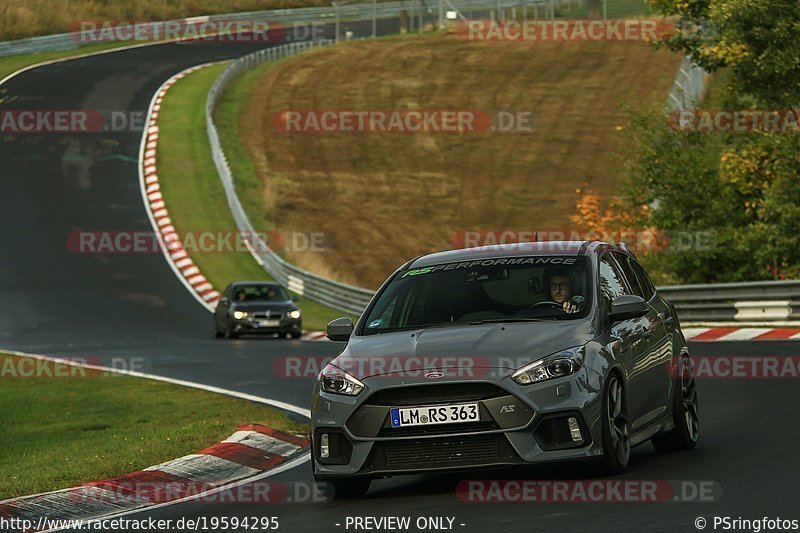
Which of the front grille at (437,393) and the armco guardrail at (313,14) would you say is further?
the armco guardrail at (313,14)

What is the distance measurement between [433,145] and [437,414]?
155 ft

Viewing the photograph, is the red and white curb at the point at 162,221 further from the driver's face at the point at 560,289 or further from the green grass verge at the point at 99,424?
the driver's face at the point at 560,289

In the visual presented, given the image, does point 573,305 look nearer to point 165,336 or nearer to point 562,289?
point 562,289

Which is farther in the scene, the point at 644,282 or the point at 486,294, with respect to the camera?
the point at 644,282

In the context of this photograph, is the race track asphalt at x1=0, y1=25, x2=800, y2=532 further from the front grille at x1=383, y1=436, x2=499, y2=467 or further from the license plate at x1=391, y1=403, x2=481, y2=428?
the license plate at x1=391, y1=403, x2=481, y2=428

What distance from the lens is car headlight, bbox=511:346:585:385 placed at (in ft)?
32.3

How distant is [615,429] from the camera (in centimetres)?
1020

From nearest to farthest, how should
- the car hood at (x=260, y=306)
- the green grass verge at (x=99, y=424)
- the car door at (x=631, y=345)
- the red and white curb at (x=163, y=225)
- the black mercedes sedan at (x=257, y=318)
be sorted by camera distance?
the car door at (x=631, y=345), the green grass verge at (x=99, y=424), the black mercedes sedan at (x=257, y=318), the car hood at (x=260, y=306), the red and white curb at (x=163, y=225)

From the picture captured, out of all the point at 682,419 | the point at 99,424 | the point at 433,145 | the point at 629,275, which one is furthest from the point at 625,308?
the point at 433,145

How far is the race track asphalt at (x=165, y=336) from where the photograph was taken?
9352 millimetres

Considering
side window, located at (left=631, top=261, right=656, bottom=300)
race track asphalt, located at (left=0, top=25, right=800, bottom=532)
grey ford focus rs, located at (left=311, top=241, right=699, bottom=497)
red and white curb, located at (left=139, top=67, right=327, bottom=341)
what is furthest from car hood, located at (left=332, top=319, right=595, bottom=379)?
red and white curb, located at (left=139, top=67, right=327, bottom=341)

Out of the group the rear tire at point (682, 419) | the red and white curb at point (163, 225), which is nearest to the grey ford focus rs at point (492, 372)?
the rear tire at point (682, 419)

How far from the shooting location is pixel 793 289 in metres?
25.5

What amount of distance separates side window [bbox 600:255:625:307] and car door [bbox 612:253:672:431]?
160 millimetres
